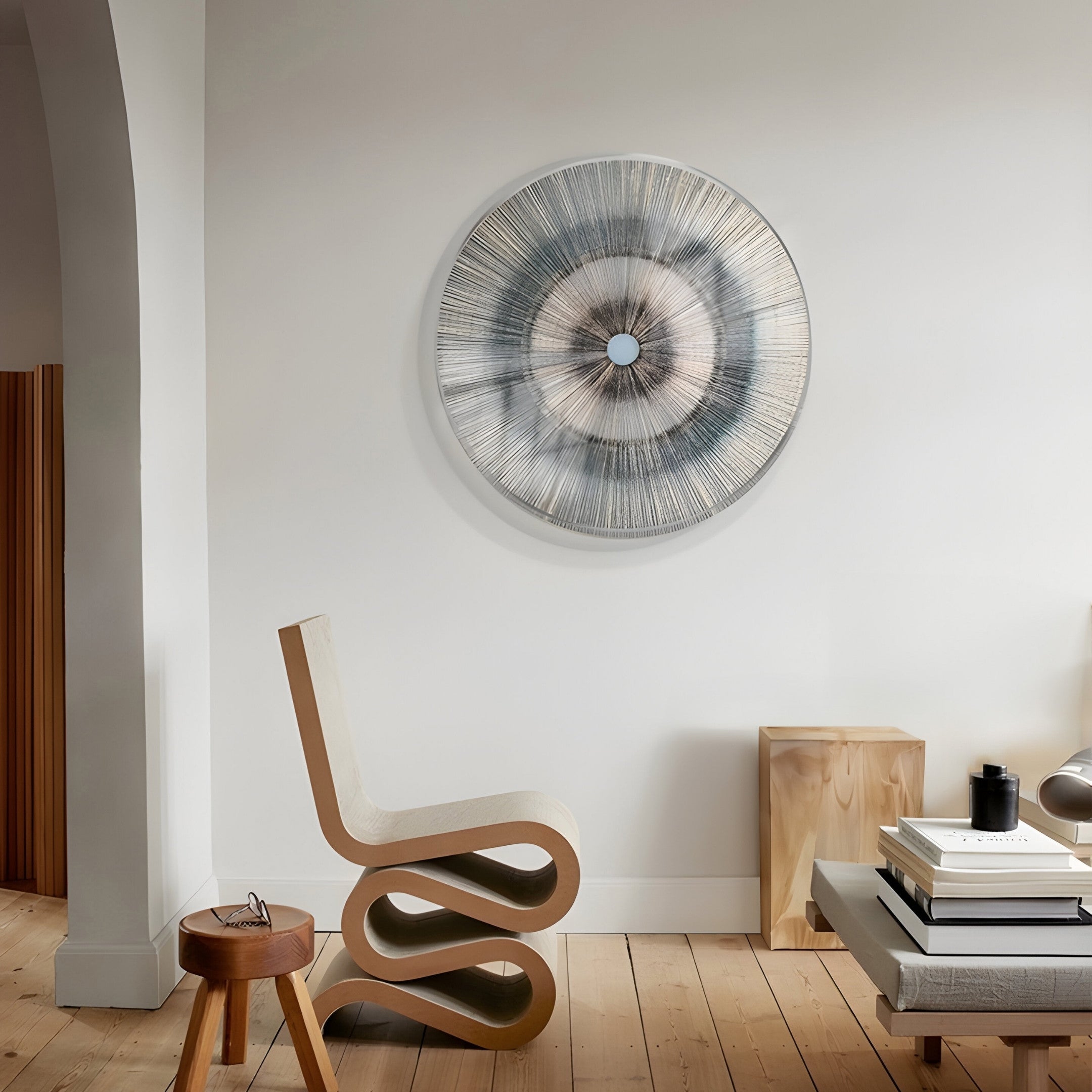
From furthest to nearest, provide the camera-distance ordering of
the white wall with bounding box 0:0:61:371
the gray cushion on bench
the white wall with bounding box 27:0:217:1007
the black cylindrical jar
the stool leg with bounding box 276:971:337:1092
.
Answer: the white wall with bounding box 0:0:61:371, the white wall with bounding box 27:0:217:1007, the stool leg with bounding box 276:971:337:1092, the black cylindrical jar, the gray cushion on bench

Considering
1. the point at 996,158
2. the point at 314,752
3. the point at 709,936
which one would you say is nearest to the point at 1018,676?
the point at 709,936

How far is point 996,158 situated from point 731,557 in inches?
51.5

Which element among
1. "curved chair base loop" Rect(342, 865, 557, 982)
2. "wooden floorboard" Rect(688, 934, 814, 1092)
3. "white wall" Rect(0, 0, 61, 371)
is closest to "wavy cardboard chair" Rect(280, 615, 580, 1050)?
"curved chair base loop" Rect(342, 865, 557, 982)

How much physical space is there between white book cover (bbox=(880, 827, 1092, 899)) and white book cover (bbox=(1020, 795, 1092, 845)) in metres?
0.58

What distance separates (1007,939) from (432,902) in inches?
42.9

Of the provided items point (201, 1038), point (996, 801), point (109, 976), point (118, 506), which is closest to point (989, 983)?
point (996, 801)

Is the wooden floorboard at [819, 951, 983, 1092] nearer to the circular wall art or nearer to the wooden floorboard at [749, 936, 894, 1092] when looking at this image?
the wooden floorboard at [749, 936, 894, 1092]

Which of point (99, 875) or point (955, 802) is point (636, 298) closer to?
point (955, 802)

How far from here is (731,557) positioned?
272cm

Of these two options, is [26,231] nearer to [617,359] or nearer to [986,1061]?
[617,359]

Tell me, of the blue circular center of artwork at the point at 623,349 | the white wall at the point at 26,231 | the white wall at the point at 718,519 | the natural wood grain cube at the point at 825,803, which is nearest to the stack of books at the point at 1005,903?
the natural wood grain cube at the point at 825,803

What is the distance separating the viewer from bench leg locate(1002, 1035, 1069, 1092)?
161cm

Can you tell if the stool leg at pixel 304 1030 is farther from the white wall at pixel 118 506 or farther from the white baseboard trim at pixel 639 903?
the white baseboard trim at pixel 639 903

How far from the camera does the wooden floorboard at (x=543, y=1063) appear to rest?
6.37ft
